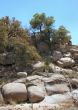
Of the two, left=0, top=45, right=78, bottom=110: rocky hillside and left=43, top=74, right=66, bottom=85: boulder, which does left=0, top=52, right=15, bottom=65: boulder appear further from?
left=43, top=74, right=66, bottom=85: boulder

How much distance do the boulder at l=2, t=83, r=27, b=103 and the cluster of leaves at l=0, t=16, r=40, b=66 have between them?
20.6 feet

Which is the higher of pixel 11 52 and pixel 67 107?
pixel 11 52

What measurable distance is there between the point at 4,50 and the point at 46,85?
6.55m

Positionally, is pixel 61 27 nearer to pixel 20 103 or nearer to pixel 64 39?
pixel 64 39

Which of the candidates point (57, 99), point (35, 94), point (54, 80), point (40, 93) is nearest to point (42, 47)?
point (54, 80)

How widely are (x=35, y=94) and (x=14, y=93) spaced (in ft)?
3.00

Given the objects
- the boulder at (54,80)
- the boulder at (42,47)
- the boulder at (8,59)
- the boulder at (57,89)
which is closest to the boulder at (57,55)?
the boulder at (42,47)

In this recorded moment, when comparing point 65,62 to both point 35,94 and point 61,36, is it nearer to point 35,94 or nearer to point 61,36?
point 61,36

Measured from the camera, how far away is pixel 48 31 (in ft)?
80.1

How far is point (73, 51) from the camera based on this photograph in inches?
963

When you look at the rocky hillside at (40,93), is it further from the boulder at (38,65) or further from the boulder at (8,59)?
the boulder at (8,59)

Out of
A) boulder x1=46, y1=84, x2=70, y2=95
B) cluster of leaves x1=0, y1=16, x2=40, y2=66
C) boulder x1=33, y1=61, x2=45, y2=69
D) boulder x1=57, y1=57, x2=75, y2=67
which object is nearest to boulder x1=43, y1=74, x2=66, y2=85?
boulder x1=46, y1=84, x2=70, y2=95

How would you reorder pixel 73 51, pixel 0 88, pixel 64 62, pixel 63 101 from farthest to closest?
pixel 73 51 → pixel 64 62 → pixel 0 88 → pixel 63 101

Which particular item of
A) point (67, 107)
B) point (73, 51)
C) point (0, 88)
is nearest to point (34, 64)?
point (73, 51)
